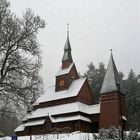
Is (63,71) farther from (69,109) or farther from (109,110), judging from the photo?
(109,110)

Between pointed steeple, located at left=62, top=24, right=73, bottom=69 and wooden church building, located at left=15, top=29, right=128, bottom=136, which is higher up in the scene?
pointed steeple, located at left=62, top=24, right=73, bottom=69

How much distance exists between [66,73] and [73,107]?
8.40 m

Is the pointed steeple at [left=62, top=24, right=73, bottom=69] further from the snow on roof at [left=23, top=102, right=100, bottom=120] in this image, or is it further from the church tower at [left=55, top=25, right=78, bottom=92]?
the snow on roof at [left=23, top=102, right=100, bottom=120]

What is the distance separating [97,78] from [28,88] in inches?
1852

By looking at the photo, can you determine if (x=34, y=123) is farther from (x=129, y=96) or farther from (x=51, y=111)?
(x=129, y=96)

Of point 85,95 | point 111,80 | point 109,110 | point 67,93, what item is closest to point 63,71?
point 67,93

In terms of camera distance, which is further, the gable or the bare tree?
the gable

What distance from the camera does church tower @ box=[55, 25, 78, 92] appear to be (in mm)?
58000

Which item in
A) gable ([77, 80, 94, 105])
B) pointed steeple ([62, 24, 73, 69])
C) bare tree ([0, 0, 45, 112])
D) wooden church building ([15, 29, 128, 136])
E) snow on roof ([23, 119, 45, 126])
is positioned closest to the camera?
bare tree ([0, 0, 45, 112])

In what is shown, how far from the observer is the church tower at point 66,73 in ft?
190

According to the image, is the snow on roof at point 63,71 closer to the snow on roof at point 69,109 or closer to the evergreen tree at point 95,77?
the snow on roof at point 69,109

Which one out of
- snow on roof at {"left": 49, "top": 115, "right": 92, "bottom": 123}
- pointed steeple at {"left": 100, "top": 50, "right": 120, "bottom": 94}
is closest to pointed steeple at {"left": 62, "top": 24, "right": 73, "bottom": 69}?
pointed steeple at {"left": 100, "top": 50, "right": 120, "bottom": 94}

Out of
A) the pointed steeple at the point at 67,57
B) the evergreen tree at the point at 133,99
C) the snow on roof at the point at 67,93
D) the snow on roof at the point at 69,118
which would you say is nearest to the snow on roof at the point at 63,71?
the pointed steeple at the point at 67,57

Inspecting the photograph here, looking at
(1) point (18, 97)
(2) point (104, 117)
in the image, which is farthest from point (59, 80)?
(1) point (18, 97)
